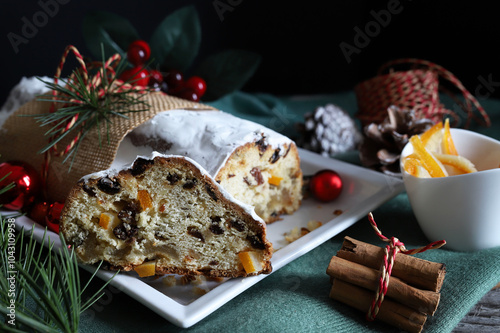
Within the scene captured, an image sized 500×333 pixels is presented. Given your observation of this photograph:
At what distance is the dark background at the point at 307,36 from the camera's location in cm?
352

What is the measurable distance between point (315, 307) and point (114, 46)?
200 centimetres

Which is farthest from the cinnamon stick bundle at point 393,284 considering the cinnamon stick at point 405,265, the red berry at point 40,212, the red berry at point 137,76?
the red berry at point 137,76

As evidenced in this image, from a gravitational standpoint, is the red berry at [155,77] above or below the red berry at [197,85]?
above

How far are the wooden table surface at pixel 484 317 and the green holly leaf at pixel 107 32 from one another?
2.19 metres

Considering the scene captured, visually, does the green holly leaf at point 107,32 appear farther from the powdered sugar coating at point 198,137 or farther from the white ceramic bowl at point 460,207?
the white ceramic bowl at point 460,207

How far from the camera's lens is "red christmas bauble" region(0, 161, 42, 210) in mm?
2107

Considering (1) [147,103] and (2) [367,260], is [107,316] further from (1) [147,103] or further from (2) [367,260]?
(1) [147,103]

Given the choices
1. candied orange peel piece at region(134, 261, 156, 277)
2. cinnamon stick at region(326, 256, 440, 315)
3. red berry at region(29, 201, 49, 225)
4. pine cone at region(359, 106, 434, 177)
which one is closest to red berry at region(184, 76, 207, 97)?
pine cone at region(359, 106, 434, 177)

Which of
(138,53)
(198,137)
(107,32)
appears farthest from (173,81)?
(198,137)

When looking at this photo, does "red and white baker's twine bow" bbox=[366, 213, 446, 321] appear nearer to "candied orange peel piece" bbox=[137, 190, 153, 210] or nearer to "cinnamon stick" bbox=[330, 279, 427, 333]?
"cinnamon stick" bbox=[330, 279, 427, 333]

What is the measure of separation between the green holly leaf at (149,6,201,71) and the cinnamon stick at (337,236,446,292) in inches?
65.9

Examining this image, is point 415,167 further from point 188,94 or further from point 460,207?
point 188,94

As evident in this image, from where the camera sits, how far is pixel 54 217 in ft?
6.46

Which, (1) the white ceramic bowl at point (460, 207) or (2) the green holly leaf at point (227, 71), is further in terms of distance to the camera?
(2) the green holly leaf at point (227, 71)
